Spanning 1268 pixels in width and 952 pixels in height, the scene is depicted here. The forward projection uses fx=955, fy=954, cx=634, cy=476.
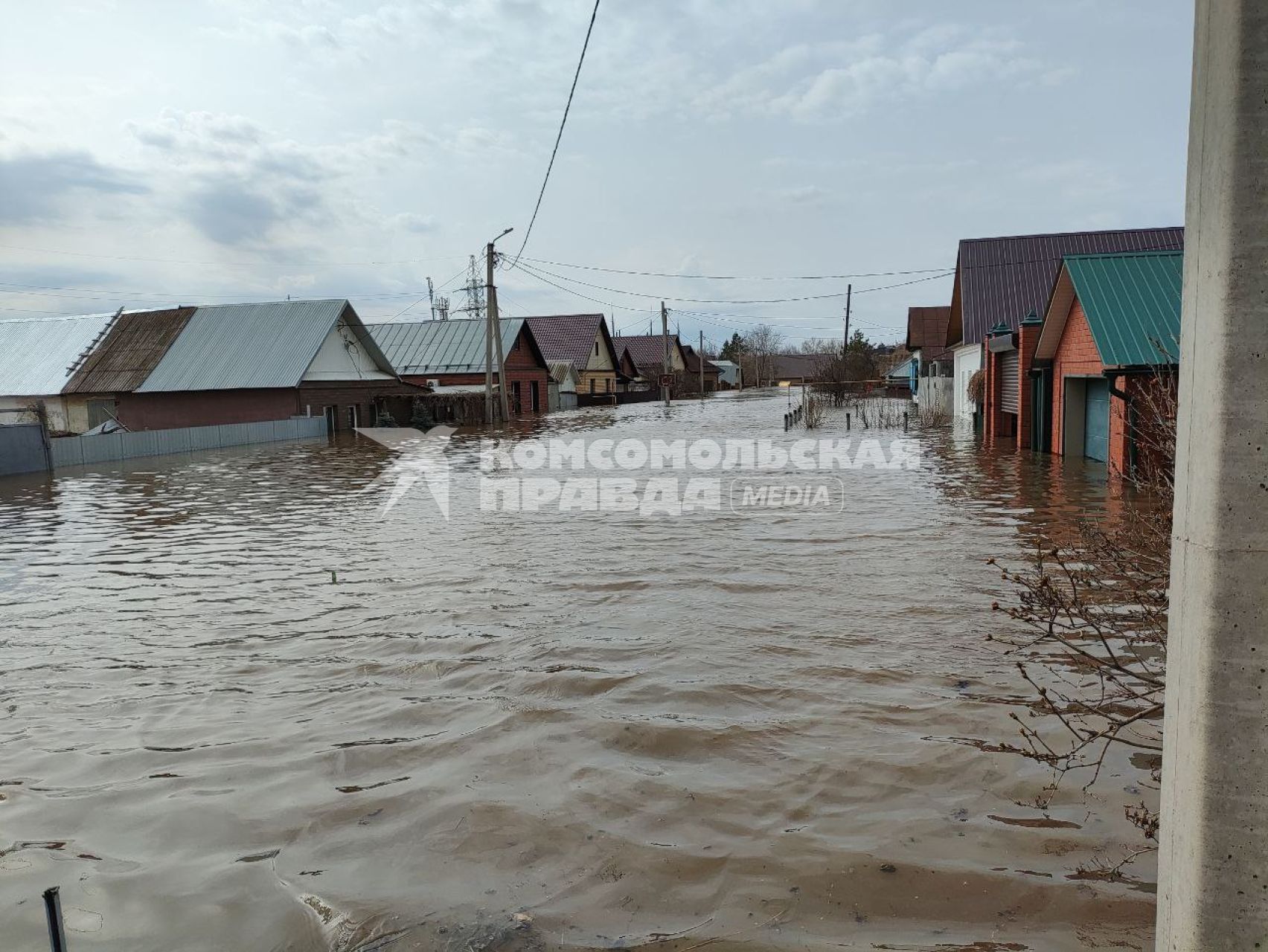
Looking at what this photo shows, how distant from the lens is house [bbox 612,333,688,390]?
85062 millimetres

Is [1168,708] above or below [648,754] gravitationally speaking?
above

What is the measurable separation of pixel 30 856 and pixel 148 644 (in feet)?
12.1

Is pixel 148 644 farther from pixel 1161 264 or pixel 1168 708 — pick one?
pixel 1161 264

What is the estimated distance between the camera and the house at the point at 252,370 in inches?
1492

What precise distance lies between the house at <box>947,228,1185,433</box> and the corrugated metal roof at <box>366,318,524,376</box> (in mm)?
23980

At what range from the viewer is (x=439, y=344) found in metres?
50.8

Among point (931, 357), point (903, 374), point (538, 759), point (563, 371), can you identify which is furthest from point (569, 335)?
point (538, 759)

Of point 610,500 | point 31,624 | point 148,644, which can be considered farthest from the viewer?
point 610,500

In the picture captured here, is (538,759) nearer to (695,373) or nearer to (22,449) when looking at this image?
(22,449)

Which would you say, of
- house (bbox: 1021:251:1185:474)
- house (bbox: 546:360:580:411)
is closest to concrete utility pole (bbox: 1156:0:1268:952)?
house (bbox: 1021:251:1185:474)

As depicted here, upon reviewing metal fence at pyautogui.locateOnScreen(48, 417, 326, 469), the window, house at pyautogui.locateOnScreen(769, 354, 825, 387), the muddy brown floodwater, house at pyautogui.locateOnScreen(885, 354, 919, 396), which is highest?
house at pyautogui.locateOnScreen(769, 354, 825, 387)

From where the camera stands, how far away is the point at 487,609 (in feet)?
28.6

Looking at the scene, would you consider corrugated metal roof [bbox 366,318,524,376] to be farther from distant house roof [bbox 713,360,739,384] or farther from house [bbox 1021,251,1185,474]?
distant house roof [bbox 713,360,739,384]

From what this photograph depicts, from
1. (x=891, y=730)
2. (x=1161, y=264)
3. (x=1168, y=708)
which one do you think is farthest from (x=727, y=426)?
(x=1168, y=708)
